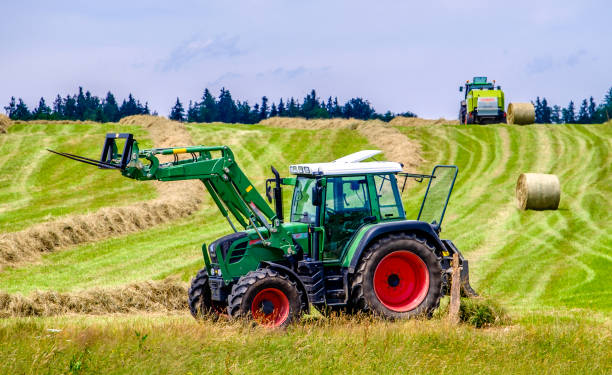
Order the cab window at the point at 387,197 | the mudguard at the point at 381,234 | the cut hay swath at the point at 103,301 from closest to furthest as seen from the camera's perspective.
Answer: the mudguard at the point at 381,234, the cab window at the point at 387,197, the cut hay swath at the point at 103,301

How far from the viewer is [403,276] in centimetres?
1121

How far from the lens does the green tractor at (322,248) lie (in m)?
10.4

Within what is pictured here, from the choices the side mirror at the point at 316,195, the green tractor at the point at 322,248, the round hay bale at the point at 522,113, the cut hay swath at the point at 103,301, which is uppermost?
the round hay bale at the point at 522,113

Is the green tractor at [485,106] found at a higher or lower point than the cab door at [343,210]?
higher

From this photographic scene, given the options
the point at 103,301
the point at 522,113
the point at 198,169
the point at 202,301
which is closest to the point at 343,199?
the point at 198,169

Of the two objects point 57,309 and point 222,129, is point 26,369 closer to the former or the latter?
point 57,309

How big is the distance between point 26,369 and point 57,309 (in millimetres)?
5900

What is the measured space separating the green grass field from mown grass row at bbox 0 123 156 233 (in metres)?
0.14

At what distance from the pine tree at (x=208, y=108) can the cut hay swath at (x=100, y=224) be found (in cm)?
11063

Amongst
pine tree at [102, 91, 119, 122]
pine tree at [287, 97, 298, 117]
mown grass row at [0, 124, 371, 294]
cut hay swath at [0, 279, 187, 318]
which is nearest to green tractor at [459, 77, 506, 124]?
mown grass row at [0, 124, 371, 294]

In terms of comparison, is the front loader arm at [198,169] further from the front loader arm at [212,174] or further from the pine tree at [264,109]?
the pine tree at [264,109]

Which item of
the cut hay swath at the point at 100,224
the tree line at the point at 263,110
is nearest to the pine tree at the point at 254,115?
the tree line at the point at 263,110

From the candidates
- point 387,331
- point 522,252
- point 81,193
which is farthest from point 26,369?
point 81,193

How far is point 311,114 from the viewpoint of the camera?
446ft
